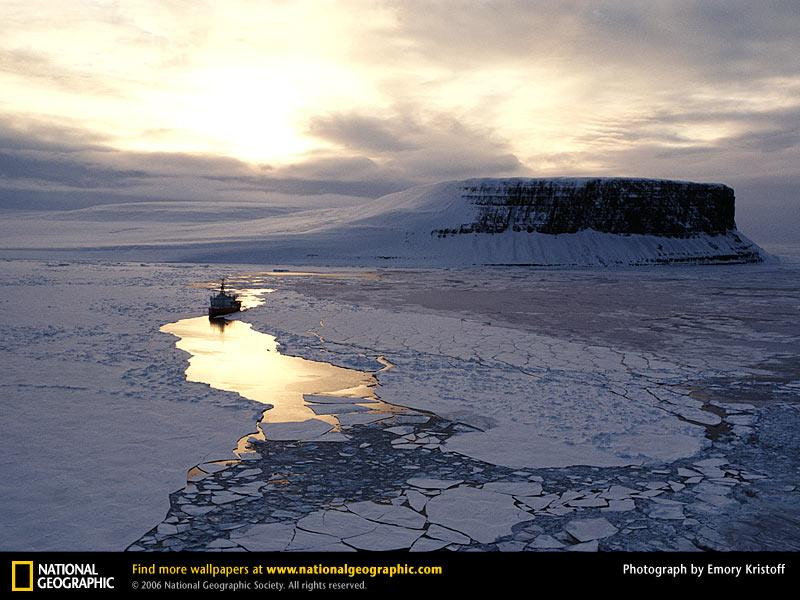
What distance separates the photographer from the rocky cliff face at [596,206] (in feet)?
234

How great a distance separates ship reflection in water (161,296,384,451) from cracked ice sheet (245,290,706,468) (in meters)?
0.51

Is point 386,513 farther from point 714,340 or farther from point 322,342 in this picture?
point 714,340

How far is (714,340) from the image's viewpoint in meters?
14.7

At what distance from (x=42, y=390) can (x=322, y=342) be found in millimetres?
5791

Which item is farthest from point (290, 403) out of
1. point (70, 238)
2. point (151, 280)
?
point (70, 238)

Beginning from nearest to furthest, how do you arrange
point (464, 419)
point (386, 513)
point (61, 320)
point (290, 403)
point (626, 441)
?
point (386, 513), point (626, 441), point (464, 419), point (290, 403), point (61, 320)

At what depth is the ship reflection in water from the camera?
349 inches

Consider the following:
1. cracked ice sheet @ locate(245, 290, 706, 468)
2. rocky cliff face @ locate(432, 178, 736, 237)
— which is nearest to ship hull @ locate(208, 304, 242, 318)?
cracked ice sheet @ locate(245, 290, 706, 468)
